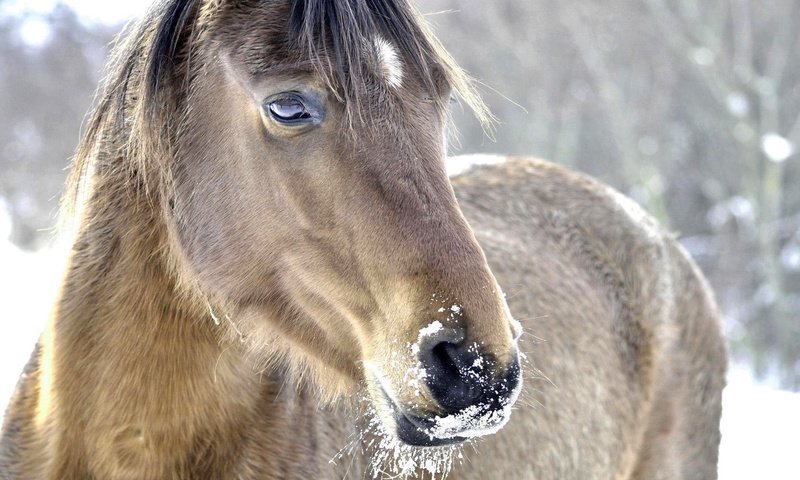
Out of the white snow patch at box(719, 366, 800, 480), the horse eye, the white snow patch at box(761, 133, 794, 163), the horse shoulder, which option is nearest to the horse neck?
the horse eye

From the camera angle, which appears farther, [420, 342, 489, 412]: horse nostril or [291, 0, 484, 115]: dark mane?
[291, 0, 484, 115]: dark mane

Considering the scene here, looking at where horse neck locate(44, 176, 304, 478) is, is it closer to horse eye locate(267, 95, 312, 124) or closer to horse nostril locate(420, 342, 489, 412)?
horse eye locate(267, 95, 312, 124)

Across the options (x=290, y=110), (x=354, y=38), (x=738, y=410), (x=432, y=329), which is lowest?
(x=738, y=410)

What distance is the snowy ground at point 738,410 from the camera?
6.32 meters

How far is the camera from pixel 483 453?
3119 millimetres

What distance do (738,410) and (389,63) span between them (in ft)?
23.2

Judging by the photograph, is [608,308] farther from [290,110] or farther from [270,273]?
[290,110]

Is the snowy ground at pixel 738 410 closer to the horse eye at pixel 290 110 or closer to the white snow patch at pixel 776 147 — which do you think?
the horse eye at pixel 290 110

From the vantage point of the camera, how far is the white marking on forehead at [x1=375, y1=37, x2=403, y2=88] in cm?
229

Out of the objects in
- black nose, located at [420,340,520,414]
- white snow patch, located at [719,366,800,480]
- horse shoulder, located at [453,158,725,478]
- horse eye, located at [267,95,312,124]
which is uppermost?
horse eye, located at [267,95,312,124]

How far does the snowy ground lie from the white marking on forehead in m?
3.79

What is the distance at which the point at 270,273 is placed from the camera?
2.51 metres

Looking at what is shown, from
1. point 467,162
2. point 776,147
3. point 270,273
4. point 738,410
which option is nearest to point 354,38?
point 270,273

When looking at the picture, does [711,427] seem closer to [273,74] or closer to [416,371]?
[416,371]
